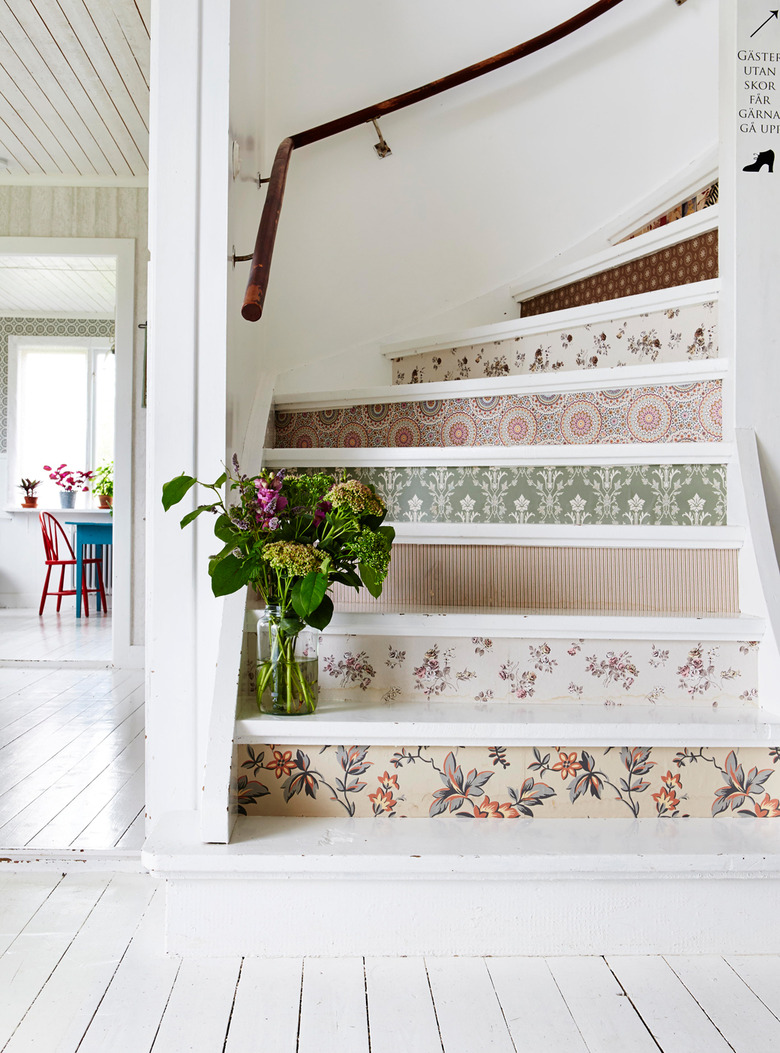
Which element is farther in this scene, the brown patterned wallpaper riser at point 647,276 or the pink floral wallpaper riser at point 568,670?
the brown patterned wallpaper riser at point 647,276

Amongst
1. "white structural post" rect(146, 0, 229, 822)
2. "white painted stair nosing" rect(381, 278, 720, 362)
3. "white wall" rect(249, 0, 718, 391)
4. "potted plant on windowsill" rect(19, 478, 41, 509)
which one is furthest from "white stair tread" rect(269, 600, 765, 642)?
"potted plant on windowsill" rect(19, 478, 41, 509)

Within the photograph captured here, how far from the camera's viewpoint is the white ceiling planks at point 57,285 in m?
5.88

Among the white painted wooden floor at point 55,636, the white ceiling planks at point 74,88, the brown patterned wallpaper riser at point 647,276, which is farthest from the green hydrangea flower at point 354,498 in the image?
the white painted wooden floor at point 55,636

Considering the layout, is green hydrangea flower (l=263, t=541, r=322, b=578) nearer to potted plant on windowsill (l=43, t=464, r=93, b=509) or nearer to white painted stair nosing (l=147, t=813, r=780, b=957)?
white painted stair nosing (l=147, t=813, r=780, b=957)

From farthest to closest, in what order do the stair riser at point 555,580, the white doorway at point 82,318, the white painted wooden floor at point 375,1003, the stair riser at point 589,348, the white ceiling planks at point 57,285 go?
the white ceiling planks at point 57,285 → the white doorway at point 82,318 → the stair riser at point 589,348 → the stair riser at point 555,580 → the white painted wooden floor at point 375,1003

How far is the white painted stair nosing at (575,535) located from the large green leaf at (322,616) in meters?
0.40

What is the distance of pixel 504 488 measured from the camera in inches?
80.0

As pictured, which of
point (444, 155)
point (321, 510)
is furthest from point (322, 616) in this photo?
point (444, 155)

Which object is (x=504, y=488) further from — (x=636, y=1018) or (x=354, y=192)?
(x=354, y=192)

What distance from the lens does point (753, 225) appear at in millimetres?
1909

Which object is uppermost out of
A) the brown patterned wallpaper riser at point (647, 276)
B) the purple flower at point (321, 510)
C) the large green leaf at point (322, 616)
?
the brown patterned wallpaper riser at point (647, 276)

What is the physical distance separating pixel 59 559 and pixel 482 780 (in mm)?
6417

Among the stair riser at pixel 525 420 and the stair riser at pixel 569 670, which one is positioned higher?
the stair riser at pixel 525 420

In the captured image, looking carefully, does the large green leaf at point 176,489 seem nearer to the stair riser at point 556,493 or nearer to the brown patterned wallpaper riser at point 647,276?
the stair riser at point 556,493
